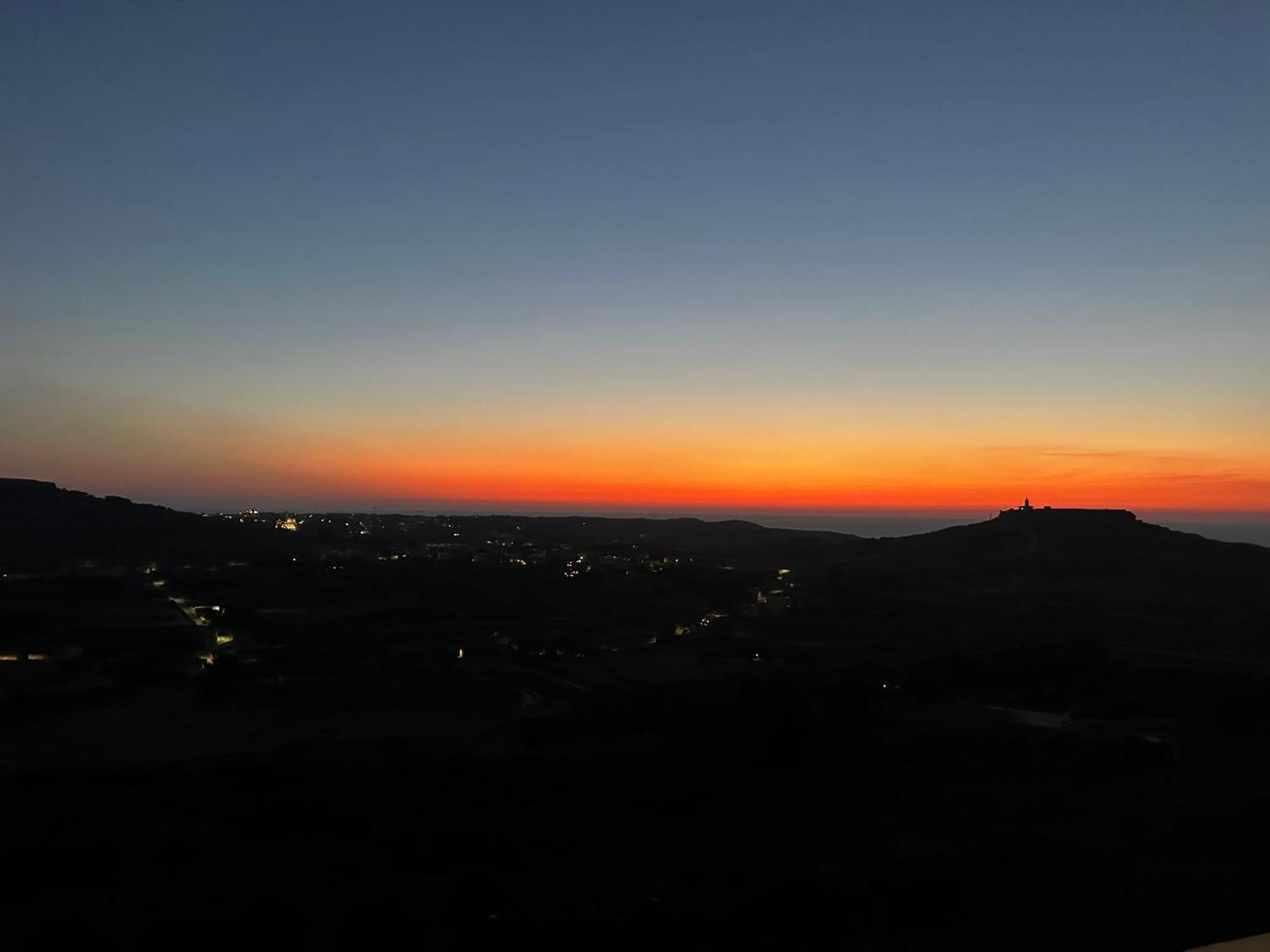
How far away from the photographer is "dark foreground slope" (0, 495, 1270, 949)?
1223cm

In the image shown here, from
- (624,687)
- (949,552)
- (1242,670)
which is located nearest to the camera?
(624,687)

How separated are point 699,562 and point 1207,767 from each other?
278 feet

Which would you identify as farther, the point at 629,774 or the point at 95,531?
the point at 95,531

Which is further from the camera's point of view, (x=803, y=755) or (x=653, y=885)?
(x=803, y=755)

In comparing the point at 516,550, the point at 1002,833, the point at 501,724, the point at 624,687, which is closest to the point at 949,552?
the point at 516,550

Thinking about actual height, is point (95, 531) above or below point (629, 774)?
above

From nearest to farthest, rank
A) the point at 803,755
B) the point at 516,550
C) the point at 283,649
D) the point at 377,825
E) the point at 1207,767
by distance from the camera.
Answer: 1. the point at 377,825
2. the point at 1207,767
3. the point at 803,755
4. the point at 283,649
5. the point at 516,550

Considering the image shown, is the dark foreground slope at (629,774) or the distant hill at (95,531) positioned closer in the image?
the dark foreground slope at (629,774)

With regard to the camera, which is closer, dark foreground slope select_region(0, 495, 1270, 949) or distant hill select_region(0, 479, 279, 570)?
dark foreground slope select_region(0, 495, 1270, 949)

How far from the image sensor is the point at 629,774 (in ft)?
72.5

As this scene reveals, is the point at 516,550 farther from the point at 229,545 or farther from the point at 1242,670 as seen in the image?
the point at 1242,670

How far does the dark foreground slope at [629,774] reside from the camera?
40.1ft

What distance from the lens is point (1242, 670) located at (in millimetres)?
42344

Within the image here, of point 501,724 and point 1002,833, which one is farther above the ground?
point 1002,833
